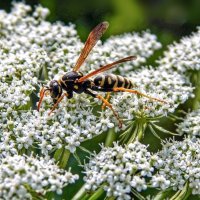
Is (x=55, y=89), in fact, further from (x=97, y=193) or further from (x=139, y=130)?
(x=97, y=193)

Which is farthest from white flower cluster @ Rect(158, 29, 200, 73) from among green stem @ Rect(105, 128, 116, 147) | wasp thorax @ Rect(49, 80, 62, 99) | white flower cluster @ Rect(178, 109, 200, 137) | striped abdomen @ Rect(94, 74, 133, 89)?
wasp thorax @ Rect(49, 80, 62, 99)

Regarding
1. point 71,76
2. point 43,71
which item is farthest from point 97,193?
point 43,71

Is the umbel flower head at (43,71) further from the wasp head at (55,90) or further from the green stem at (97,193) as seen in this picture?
the green stem at (97,193)

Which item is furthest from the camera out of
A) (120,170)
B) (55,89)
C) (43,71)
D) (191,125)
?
(43,71)

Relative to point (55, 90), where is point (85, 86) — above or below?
above

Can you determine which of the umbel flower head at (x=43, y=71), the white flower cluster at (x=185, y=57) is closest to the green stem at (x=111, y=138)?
the umbel flower head at (x=43, y=71)

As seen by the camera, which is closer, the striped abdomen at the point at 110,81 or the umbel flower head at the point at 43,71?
the umbel flower head at the point at 43,71
